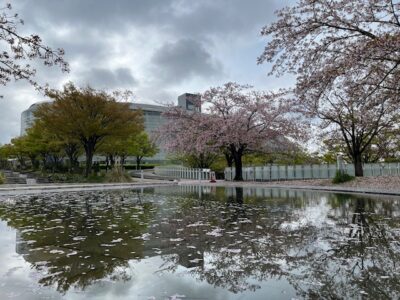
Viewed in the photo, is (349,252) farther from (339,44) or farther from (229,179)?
(229,179)

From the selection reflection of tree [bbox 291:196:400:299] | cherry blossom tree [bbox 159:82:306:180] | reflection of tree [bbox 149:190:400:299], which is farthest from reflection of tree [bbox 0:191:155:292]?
cherry blossom tree [bbox 159:82:306:180]

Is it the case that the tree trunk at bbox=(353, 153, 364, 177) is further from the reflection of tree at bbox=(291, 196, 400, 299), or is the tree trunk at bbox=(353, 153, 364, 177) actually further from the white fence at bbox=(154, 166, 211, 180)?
the reflection of tree at bbox=(291, 196, 400, 299)

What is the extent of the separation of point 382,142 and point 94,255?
30.8m

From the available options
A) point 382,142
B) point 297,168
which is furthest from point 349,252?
point 382,142

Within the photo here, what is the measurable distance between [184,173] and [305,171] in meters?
12.5

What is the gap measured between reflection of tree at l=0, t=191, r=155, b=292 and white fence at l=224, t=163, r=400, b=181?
18762 mm

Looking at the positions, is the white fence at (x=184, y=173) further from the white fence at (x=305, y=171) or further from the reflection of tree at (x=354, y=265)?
the reflection of tree at (x=354, y=265)

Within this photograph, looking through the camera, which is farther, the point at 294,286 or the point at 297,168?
the point at 297,168

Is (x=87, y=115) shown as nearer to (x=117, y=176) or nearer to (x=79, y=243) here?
(x=117, y=176)

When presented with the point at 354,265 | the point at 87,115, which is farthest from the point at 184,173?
the point at 354,265

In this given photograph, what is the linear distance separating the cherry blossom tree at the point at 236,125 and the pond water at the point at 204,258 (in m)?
16.6

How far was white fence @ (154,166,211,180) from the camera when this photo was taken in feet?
104

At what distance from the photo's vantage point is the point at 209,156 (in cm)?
3566

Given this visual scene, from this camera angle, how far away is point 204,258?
475 cm
